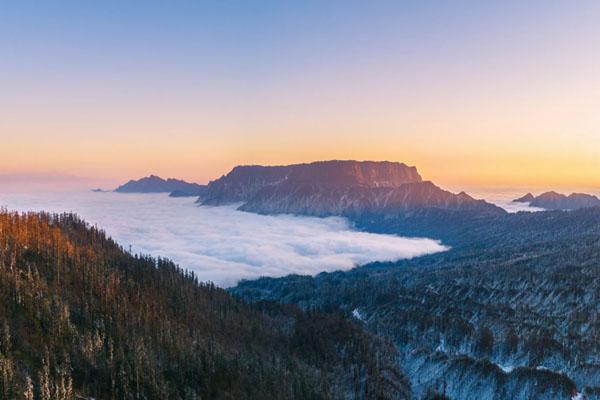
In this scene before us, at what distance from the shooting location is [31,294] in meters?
161

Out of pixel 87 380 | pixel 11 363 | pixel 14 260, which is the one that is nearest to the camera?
pixel 11 363

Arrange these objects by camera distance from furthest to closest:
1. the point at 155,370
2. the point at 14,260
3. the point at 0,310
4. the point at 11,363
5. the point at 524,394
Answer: the point at 524,394 → the point at 14,260 → the point at 155,370 → the point at 0,310 → the point at 11,363

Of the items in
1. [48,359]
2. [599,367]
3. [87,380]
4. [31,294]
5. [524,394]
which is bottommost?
[524,394]

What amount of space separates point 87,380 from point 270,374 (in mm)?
82486

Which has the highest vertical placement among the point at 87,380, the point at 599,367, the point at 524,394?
the point at 87,380

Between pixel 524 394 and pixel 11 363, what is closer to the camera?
pixel 11 363

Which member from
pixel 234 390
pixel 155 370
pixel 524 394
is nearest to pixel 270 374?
pixel 234 390

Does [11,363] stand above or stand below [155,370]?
above

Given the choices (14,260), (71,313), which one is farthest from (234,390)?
(14,260)

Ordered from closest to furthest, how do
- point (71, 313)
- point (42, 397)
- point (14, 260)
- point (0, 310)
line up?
point (42, 397), point (0, 310), point (71, 313), point (14, 260)

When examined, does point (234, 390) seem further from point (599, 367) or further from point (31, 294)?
point (599, 367)

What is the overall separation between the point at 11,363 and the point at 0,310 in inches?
1400

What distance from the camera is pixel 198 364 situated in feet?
568

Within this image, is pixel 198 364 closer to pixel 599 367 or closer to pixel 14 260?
pixel 14 260
